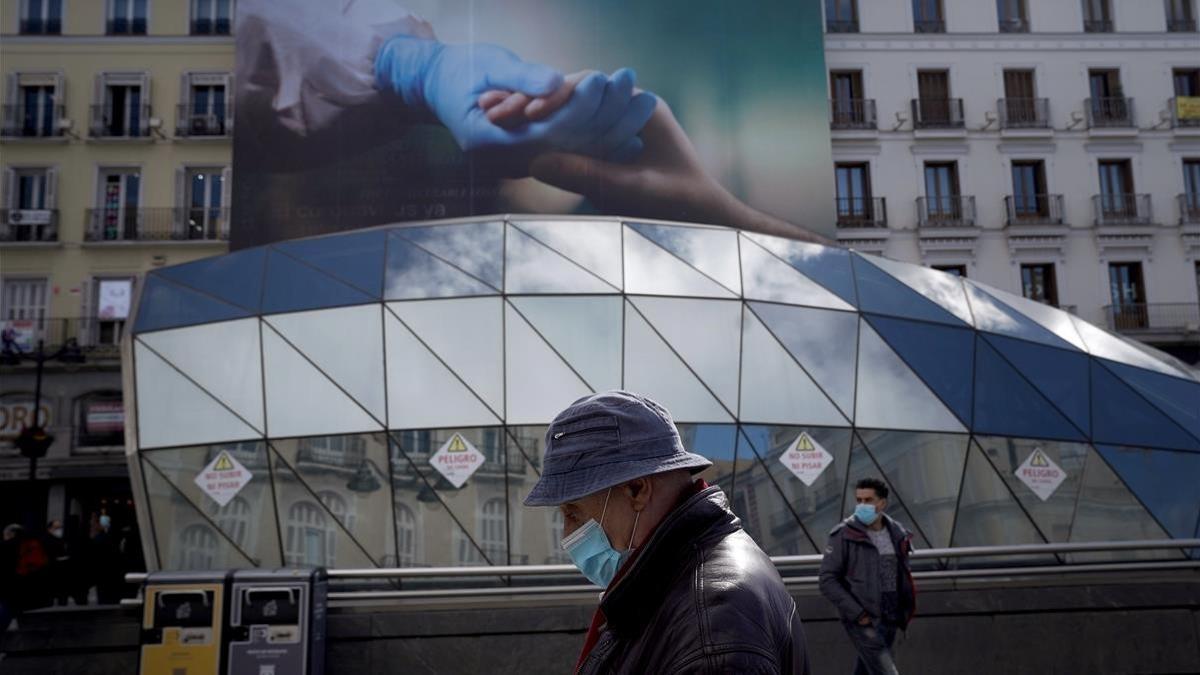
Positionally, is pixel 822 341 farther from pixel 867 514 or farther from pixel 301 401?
pixel 301 401

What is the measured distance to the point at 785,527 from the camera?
1165 cm

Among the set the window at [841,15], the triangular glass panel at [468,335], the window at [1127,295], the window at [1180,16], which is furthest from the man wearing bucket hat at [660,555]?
the window at [1180,16]

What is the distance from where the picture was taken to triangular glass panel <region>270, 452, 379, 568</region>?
11.5m

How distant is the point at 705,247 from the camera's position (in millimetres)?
14273

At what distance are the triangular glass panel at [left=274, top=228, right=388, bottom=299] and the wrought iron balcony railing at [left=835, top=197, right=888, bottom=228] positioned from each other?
87.9 ft

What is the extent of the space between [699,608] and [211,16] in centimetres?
4234

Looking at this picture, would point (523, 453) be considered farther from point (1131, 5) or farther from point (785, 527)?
point (1131, 5)

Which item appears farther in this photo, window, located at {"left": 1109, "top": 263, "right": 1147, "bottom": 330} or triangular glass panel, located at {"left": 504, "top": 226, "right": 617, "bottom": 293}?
window, located at {"left": 1109, "top": 263, "right": 1147, "bottom": 330}

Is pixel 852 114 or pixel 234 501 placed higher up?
pixel 852 114

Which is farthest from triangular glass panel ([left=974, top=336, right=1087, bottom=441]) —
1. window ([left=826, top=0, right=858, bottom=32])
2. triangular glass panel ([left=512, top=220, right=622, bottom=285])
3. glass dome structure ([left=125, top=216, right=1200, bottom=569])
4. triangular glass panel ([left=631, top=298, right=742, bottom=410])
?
window ([left=826, top=0, right=858, bottom=32])

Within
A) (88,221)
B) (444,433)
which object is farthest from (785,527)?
(88,221)

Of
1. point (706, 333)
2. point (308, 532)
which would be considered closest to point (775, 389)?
point (706, 333)

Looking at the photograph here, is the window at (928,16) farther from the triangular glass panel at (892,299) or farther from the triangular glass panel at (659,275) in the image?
the triangular glass panel at (659,275)

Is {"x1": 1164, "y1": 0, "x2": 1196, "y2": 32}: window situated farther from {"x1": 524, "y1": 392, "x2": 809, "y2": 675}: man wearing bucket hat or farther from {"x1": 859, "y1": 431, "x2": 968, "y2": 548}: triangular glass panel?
{"x1": 524, "y1": 392, "x2": 809, "y2": 675}: man wearing bucket hat
